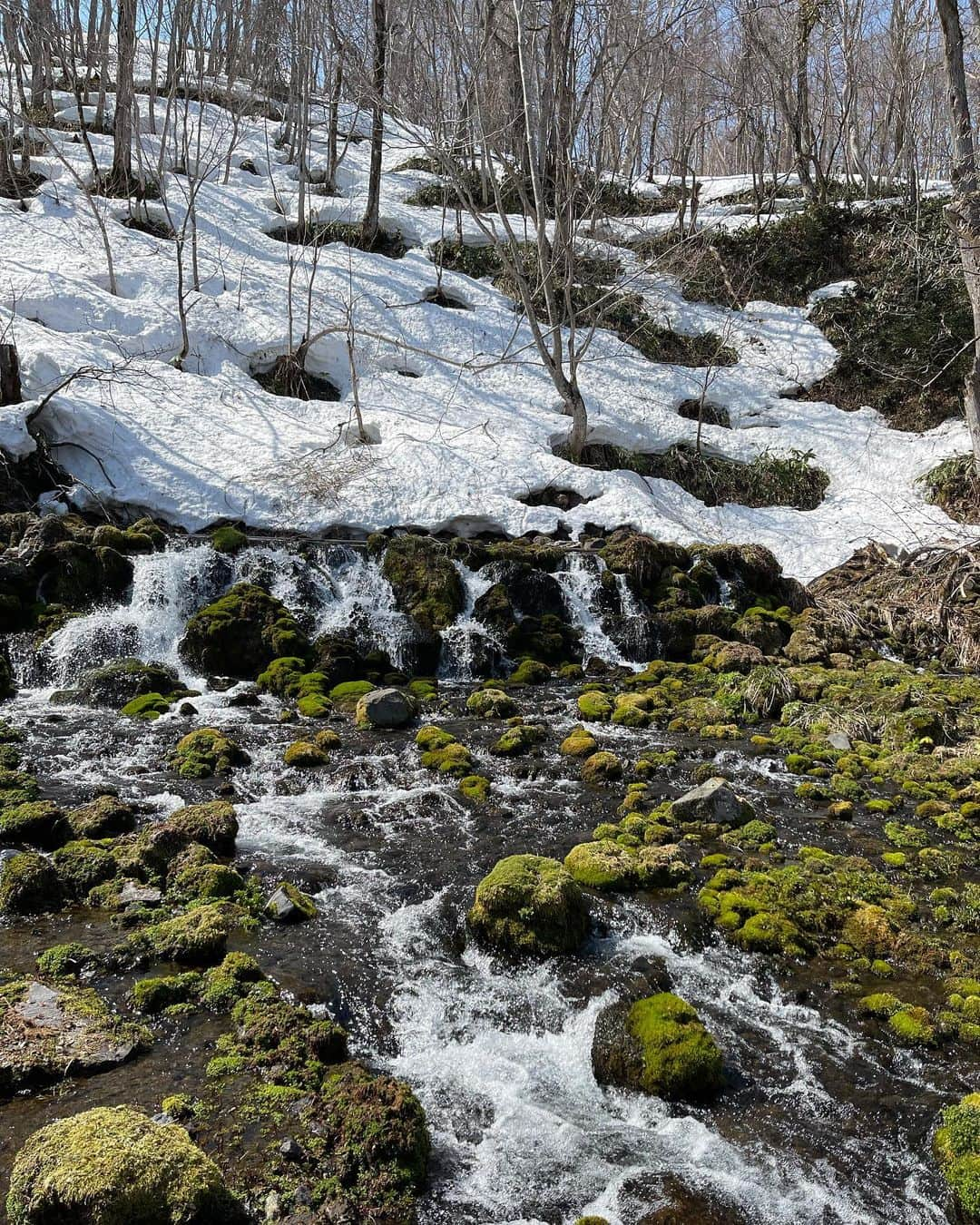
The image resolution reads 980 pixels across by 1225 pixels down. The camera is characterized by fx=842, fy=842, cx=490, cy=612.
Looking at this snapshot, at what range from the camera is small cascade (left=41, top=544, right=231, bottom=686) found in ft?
37.1

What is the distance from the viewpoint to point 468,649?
41.3ft

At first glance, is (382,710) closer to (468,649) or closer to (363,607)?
(468,649)

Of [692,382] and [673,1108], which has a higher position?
[692,382]

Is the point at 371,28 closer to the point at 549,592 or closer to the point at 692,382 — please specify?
the point at 692,382

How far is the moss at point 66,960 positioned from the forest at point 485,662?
12 centimetres

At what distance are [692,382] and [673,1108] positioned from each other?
20.3 metres

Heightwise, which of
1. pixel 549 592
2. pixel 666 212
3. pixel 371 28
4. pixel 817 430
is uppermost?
pixel 371 28

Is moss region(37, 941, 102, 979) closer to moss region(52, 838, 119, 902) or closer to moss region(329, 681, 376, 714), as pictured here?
moss region(52, 838, 119, 902)

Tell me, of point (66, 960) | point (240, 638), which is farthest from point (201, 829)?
point (240, 638)

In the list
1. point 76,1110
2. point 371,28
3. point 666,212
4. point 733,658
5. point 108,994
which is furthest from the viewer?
point 666,212

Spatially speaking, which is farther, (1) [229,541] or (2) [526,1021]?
(1) [229,541]

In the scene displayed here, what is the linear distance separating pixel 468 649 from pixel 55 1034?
8.70 m

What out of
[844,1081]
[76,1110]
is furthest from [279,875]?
[844,1081]

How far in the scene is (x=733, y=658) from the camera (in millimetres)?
11750
